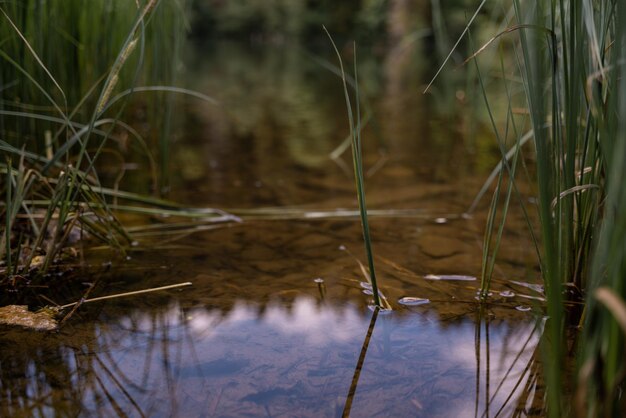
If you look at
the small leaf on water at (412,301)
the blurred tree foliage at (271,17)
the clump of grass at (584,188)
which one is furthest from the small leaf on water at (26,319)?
the blurred tree foliage at (271,17)

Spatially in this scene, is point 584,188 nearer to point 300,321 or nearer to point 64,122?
point 300,321

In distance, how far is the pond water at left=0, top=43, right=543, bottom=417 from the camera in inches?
28.1

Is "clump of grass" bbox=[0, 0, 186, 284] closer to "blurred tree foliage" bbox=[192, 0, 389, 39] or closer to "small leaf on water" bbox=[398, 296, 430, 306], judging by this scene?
"small leaf on water" bbox=[398, 296, 430, 306]

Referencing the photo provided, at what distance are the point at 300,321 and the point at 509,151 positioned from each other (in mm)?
803

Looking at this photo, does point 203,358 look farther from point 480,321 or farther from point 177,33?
point 177,33

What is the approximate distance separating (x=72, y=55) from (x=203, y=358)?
3.60 feet

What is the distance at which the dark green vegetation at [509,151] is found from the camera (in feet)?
1.76

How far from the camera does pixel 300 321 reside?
924 mm

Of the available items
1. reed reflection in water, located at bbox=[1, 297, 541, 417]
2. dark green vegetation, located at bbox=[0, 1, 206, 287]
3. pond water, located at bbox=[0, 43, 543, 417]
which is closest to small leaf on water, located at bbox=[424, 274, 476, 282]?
pond water, located at bbox=[0, 43, 543, 417]

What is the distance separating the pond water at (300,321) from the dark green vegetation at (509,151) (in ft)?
0.21

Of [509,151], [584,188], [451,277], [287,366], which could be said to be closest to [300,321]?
[287,366]

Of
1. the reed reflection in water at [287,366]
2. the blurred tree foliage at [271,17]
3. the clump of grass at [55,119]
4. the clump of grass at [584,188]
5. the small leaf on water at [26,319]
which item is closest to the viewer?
the clump of grass at [584,188]

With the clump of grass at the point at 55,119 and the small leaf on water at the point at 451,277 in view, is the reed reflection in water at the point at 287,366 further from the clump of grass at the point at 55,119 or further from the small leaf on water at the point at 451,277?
the clump of grass at the point at 55,119

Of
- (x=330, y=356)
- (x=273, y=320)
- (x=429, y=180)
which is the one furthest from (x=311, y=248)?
(x=429, y=180)
